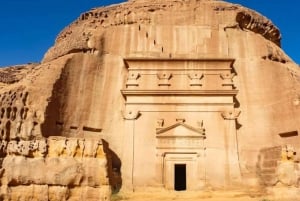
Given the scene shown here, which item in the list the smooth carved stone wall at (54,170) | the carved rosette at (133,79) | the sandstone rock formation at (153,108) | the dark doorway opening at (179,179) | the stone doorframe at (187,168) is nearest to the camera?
the smooth carved stone wall at (54,170)

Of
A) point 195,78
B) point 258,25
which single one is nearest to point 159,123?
point 195,78

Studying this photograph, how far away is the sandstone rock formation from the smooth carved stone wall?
0.05 meters

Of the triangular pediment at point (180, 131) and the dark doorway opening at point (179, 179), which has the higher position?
the triangular pediment at point (180, 131)

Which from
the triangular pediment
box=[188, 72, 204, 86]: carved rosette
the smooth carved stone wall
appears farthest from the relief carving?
the smooth carved stone wall

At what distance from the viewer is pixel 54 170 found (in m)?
22.1

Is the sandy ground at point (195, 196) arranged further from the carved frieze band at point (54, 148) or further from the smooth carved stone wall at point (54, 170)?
the carved frieze band at point (54, 148)

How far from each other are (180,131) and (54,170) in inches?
326

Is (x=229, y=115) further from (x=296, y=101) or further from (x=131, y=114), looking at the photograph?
(x=131, y=114)

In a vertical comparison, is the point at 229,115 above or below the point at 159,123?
above

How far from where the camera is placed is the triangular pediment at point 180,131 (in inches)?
1027

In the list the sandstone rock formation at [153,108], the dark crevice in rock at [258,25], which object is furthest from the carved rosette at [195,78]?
the dark crevice in rock at [258,25]

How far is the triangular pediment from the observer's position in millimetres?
26087

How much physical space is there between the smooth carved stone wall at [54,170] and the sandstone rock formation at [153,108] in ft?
0.18

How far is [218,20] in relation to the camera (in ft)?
97.0
